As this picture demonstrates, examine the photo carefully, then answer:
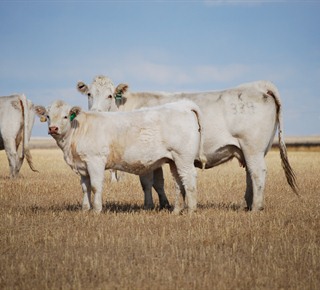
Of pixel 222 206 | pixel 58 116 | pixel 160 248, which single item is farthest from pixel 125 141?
pixel 160 248

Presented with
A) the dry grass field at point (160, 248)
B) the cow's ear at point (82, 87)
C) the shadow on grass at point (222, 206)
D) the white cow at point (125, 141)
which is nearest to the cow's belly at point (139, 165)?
the white cow at point (125, 141)

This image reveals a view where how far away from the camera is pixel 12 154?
1711 centimetres

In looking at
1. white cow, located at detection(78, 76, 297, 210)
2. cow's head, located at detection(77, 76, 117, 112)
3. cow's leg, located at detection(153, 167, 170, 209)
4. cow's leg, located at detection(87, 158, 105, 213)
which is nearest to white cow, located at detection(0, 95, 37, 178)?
cow's head, located at detection(77, 76, 117, 112)

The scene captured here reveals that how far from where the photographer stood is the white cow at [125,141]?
9688 millimetres

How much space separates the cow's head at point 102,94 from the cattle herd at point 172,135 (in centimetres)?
2

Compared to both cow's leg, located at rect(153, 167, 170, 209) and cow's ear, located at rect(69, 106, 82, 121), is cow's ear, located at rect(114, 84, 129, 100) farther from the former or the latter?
cow's ear, located at rect(69, 106, 82, 121)

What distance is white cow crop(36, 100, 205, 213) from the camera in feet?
31.8

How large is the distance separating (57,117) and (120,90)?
241 centimetres

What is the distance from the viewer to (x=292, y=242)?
24.7 feet

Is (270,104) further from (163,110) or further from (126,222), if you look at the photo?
(126,222)

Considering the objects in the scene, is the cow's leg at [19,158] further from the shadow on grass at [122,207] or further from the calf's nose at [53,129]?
the calf's nose at [53,129]

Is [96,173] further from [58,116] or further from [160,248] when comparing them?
[160,248]

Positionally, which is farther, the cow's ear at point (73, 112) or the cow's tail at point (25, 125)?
the cow's tail at point (25, 125)

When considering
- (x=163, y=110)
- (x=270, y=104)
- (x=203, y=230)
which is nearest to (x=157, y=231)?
(x=203, y=230)
